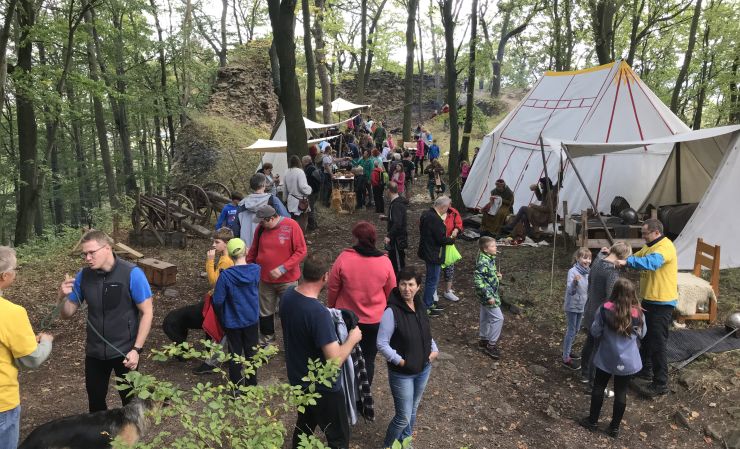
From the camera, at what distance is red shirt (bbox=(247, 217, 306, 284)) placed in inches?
183

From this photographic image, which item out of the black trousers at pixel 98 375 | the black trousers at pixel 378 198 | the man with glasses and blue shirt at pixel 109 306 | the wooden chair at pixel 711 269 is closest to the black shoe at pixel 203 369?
the black trousers at pixel 98 375

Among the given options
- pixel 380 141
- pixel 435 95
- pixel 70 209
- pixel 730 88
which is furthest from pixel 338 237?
pixel 70 209

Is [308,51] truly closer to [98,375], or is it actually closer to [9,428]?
[98,375]

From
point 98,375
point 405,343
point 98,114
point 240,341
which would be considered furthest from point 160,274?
point 98,114

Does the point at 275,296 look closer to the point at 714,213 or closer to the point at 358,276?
the point at 358,276

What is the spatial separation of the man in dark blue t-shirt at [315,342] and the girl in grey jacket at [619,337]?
244 centimetres

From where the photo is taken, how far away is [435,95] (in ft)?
101

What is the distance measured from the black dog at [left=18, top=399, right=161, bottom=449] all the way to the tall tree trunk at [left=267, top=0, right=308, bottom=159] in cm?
801

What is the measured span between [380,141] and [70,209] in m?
22.1

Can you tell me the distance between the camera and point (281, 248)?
15.3ft

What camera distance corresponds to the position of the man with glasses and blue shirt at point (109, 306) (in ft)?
10.2

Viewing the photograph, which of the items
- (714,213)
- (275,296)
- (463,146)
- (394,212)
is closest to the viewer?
(275,296)

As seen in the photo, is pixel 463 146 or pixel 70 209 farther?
pixel 70 209

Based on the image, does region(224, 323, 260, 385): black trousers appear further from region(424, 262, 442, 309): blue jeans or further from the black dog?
region(424, 262, 442, 309): blue jeans
